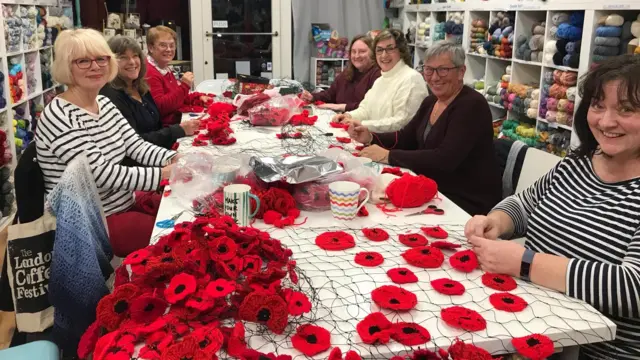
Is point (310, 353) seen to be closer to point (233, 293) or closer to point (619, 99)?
point (233, 293)

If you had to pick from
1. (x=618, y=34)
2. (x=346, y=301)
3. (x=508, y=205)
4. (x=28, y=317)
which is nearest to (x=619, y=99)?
(x=508, y=205)

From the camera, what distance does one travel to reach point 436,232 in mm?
1454

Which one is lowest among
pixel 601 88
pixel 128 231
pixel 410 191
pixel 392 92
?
pixel 128 231

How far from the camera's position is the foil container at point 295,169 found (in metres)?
1.64

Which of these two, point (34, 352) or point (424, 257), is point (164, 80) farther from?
point (424, 257)

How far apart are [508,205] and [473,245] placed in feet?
0.97

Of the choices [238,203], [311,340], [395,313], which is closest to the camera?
[311,340]

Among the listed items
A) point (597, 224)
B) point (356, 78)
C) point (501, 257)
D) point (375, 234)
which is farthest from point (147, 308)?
point (356, 78)

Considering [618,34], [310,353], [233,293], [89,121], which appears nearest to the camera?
[310,353]

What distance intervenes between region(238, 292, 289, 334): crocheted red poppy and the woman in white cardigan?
6.22 ft

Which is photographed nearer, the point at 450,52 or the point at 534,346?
the point at 534,346

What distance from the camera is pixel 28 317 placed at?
154 cm

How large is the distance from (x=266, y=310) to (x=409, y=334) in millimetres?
260

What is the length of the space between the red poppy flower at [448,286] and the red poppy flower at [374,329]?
180mm
